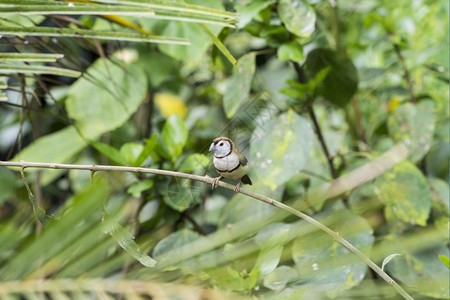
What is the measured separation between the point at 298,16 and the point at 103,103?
0.47 m

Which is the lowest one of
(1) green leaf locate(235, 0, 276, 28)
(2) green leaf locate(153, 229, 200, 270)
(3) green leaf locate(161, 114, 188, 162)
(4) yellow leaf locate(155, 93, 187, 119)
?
(4) yellow leaf locate(155, 93, 187, 119)

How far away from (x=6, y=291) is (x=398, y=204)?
0.77 meters

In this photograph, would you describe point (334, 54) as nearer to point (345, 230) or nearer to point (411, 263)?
point (411, 263)

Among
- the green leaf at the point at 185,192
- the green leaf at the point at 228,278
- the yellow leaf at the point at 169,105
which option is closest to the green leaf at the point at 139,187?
the green leaf at the point at 185,192

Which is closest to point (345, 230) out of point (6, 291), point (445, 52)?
point (6, 291)

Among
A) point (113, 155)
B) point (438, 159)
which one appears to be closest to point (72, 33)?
point (113, 155)

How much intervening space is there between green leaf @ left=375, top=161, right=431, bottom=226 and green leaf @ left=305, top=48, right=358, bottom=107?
191 mm

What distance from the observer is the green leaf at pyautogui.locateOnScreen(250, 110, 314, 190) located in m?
0.94

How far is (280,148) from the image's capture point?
976mm

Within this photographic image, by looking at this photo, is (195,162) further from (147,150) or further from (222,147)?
(222,147)

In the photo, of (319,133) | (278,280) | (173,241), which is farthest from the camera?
(319,133)

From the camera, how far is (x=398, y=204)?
3.23 ft

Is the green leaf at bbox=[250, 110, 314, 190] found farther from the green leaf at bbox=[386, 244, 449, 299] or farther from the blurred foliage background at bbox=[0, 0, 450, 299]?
the green leaf at bbox=[386, 244, 449, 299]

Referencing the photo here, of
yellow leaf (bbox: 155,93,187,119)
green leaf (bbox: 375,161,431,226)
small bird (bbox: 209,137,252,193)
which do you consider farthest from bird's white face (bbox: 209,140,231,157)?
yellow leaf (bbox: 155,93,187,119)
